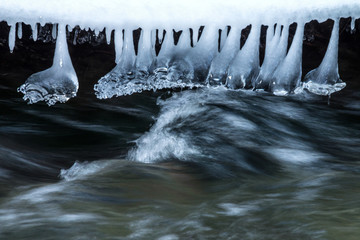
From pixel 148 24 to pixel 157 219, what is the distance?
2.04m

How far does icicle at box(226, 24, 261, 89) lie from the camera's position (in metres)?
4.17

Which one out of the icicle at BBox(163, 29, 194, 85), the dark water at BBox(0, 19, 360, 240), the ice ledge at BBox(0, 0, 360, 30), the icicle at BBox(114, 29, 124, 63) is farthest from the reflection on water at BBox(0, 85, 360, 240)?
the ice ledge at BBox(0, 0, 360, 30)

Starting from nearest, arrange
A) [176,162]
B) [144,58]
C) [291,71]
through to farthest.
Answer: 1. [176,162]
2. [291,71]
3. [144,58]

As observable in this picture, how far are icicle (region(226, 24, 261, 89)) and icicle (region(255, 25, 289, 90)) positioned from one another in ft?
0.22

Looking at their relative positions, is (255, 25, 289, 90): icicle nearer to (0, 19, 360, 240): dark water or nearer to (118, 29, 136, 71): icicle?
(0, 19, 360, 240): dark water

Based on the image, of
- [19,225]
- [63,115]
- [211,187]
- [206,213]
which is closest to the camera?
[19,225]

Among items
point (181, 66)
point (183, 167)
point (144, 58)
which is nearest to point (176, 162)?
point (183, 167)

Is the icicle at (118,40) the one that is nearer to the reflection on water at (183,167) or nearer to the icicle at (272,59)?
the reflection on water at (183,167)

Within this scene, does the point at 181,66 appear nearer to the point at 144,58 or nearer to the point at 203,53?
the point at 203,53

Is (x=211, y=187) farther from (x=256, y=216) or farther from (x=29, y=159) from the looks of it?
(x=29, y=159)

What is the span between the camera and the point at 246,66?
13.7 ft

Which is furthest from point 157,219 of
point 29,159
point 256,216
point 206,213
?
point 29,159

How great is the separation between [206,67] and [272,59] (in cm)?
51

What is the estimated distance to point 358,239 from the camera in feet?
6.77
